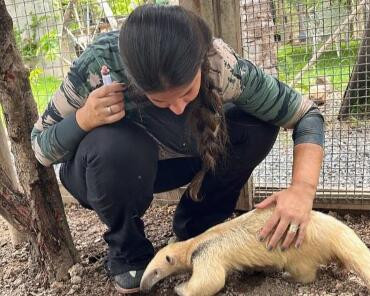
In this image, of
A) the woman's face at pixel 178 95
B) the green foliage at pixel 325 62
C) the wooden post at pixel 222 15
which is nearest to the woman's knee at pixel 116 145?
the woman's face at pixel 178 95

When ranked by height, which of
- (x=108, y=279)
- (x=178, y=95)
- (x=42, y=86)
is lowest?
(x=108, y=279)

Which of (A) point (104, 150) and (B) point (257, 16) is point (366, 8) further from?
(A) point (104, 150)

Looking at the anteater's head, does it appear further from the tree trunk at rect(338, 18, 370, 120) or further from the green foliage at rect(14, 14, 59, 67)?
the green foliage at rect(14, 14, 59, 67)

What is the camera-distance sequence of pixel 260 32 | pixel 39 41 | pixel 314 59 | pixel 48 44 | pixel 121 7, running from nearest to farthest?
pixel 260 32
pixel 314 59
pixel 121 7
pixel 48 44
pixel 39 41

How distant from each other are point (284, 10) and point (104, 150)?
1.23 m

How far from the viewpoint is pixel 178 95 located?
1.41 m

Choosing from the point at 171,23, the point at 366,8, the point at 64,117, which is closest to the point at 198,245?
the point at 64,117

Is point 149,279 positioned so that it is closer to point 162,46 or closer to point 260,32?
point 162,46

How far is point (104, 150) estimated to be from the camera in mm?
1659

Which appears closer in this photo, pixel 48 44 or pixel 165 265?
pixel 165 265

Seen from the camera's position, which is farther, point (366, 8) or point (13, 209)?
point (366, 8)

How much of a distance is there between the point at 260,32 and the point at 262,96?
2.88 ft

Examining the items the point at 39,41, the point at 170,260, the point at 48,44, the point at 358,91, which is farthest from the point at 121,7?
the point at 170,260

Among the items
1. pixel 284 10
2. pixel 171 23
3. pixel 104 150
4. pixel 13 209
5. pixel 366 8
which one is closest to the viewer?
pixel 171 23
